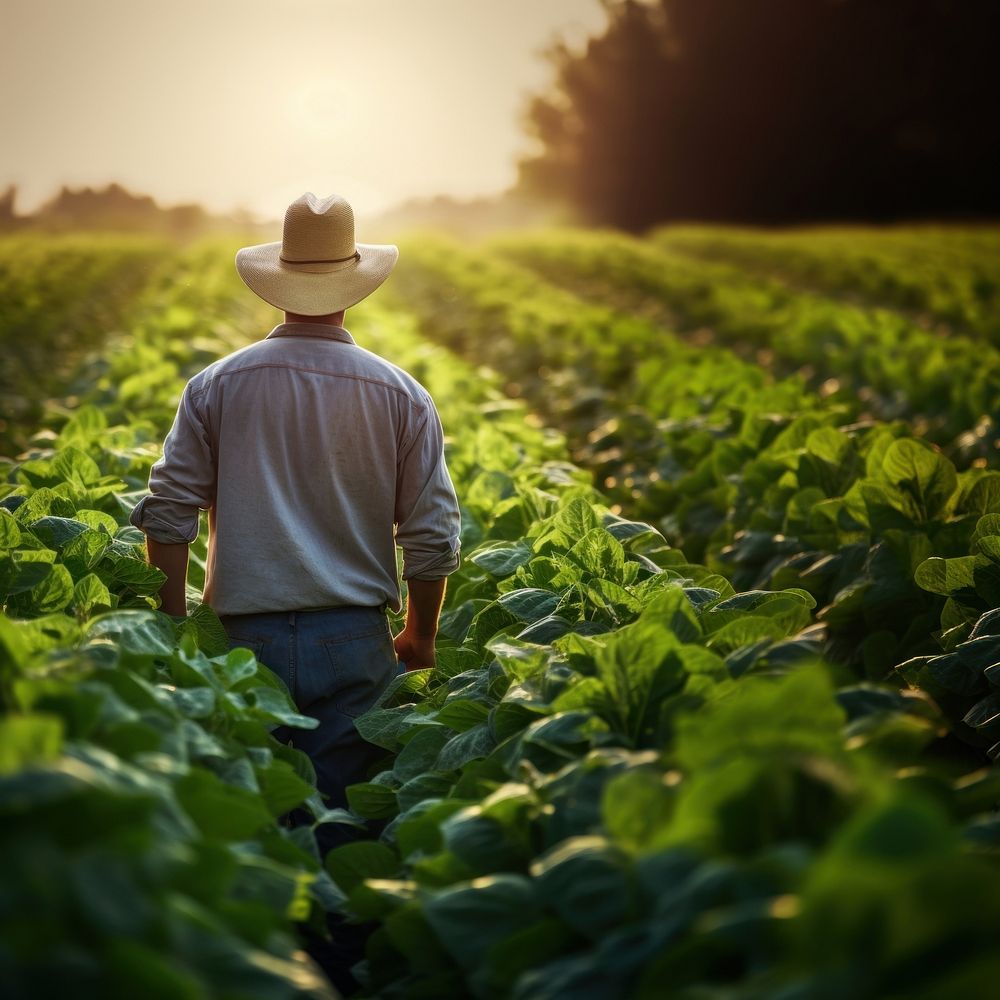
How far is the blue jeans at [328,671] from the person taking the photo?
2.96 m

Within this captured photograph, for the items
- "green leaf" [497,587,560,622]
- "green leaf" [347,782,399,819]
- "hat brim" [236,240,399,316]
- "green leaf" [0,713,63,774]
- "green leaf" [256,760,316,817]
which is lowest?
"green leaf" [347,782,399,819]

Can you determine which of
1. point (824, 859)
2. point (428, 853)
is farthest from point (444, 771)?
point (824, 859)

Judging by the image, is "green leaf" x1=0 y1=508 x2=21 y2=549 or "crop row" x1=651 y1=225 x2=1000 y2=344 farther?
"crop row" x1=651 y1=225 x2=1000 y2=344

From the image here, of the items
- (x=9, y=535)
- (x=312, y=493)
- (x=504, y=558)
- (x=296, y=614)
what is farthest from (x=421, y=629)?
(x=9, y=535)

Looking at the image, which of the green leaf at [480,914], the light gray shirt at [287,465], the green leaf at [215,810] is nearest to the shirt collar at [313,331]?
the light gray shirt at [287,465]

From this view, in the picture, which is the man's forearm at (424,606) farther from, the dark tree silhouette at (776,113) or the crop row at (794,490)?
the dark tree silhouette at (776,113)

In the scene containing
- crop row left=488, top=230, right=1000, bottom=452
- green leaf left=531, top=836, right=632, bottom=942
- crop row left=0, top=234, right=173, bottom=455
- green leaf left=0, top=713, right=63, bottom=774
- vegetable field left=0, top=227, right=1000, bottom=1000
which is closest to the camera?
vegetable field left=0, top=227, right=1000, bottom=1000

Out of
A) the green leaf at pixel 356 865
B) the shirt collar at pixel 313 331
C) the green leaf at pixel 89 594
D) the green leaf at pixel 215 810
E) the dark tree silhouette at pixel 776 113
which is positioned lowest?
the green leaf at pixel 356 865

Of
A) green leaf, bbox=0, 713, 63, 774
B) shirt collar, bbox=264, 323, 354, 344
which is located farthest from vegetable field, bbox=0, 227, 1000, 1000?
shirt collar, bbox=264, 323, 354, 344

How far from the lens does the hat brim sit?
304 cm

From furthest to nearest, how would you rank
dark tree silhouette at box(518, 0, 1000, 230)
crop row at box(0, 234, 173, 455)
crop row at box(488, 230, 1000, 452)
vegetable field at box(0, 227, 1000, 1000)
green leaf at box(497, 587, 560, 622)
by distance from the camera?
dark tree silhouette at box(518, 0, 1000, 230), crop row at box(0, 234, 173, 455), crop row at box(488, 230, 1000, 452), green leaf at box(497, 587, 560, 622), vegetable field at box(0, 227, 1000, 1000)

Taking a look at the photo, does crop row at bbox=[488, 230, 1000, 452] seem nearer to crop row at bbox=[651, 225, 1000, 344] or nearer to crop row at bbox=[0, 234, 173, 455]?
crop row at bbox=[651, 225, 1000, 344]

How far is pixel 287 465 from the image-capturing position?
2.93 meters

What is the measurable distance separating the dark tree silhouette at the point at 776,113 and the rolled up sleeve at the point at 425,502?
4759 centimetres
